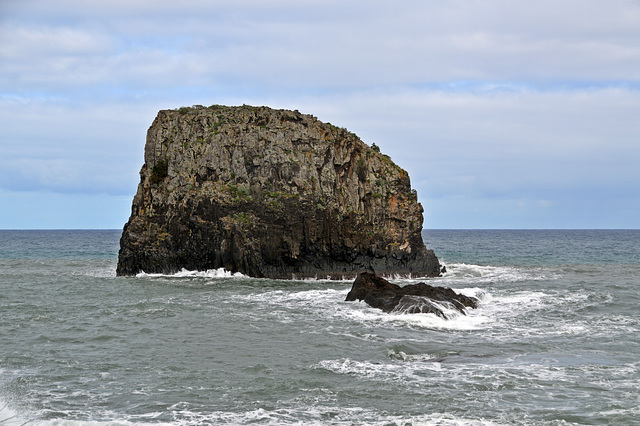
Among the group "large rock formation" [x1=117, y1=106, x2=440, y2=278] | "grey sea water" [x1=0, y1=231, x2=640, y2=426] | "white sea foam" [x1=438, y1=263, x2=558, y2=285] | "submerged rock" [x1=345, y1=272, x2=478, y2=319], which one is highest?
"large rock formation" [x1=117, y1=106, x2=440, y2=278]

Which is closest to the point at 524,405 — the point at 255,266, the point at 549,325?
the point at 549,325

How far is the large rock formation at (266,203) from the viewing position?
43781mm

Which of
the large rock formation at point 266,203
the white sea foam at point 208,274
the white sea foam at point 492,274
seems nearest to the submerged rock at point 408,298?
the white sea foam at point 492,274

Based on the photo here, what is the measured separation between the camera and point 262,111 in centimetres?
4891

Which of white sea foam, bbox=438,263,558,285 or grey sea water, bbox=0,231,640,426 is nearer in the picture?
grey sea water, bbox=0,231,640,426

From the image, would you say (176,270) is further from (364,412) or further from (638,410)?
(638,410)

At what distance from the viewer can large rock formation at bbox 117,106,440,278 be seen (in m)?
43.8

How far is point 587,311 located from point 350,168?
22.8m

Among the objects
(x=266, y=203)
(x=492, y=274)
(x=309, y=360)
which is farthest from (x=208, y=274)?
(x=309, y=360)

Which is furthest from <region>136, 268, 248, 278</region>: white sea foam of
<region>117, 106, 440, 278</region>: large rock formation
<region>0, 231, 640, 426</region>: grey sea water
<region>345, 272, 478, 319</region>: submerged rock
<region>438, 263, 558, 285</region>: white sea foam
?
<region>438, 263, 558, 285</region>: white sea foam

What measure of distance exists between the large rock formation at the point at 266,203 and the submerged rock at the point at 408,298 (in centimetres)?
1107

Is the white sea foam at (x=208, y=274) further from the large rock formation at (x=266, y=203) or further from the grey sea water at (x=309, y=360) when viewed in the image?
the grey sea water at (x=309, y=360)

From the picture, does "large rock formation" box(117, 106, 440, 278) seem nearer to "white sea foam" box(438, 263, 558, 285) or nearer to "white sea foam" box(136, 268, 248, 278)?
"white sea foam" box(136, 268, 248, 278)

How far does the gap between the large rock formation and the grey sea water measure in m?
8.47
